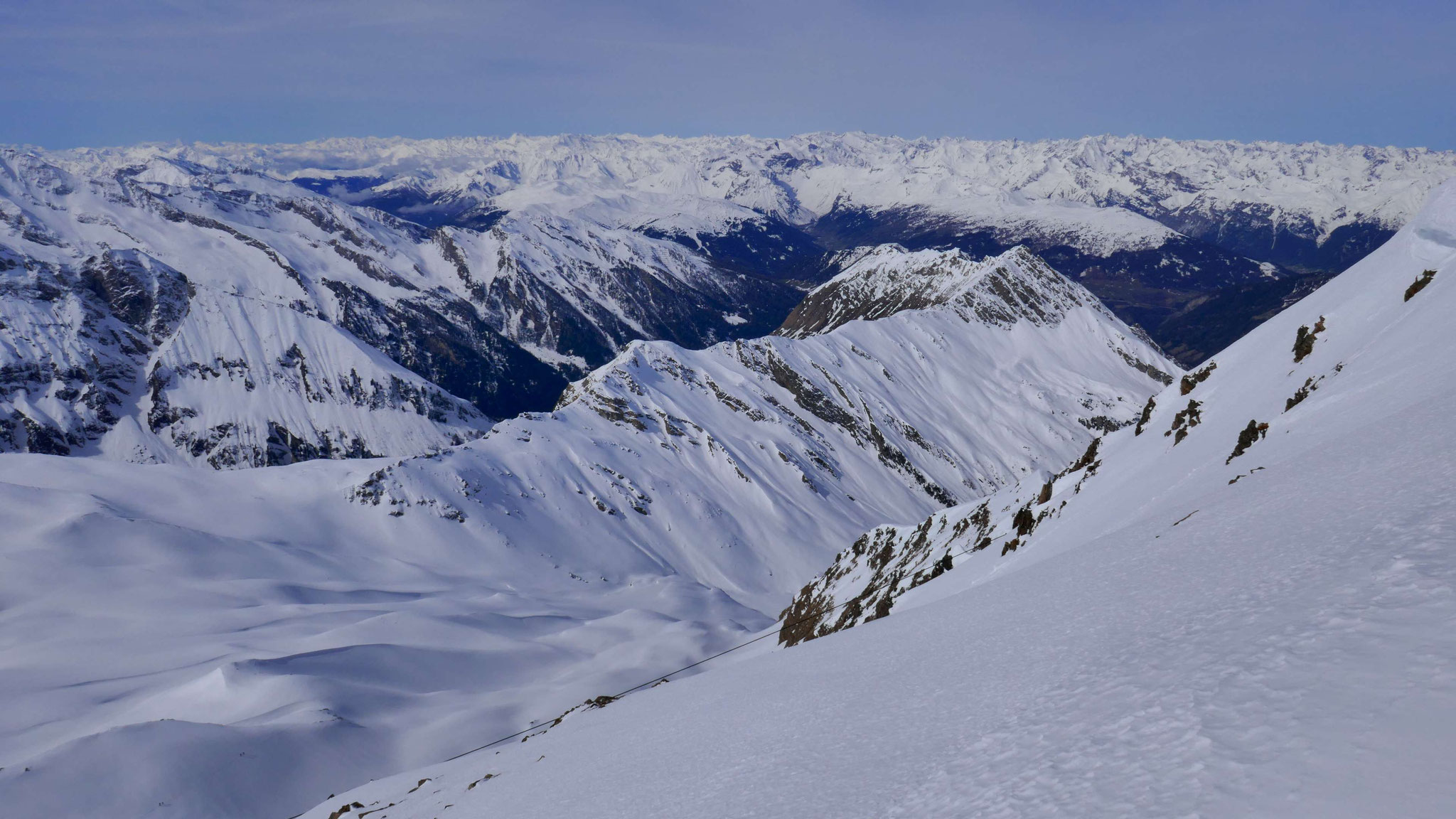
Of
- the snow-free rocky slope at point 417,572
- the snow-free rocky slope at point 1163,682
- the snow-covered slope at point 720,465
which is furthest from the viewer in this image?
the snow-covered slope at point 720,465

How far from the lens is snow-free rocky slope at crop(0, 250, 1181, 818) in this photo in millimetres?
43562

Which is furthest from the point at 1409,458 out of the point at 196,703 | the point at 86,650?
the point at 86,650

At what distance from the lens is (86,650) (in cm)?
6159

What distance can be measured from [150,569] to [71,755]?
5325 cm

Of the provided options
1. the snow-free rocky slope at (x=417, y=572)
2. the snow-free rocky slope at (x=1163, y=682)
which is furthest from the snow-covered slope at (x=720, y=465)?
the snow-free rocky slope at (x=1163, y=682)

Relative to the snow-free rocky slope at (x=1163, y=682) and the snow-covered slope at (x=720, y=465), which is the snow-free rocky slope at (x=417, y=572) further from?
the snow-free rocky slope at (x=1163, y=682)

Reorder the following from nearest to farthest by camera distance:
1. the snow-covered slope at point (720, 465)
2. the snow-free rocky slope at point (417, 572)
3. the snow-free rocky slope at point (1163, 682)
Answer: the snow-free rocky slope at point (1163, 682) < the snow-free rocky slope at point (417, 572) < the snow-covered slope at point (720, 465)

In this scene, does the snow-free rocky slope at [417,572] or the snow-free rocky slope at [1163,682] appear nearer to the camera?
the snow-free rocky slope at [1163,682]

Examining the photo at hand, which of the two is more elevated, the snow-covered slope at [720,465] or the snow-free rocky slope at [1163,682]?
the snow-covered slope at [720,465]

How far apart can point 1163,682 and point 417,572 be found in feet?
341

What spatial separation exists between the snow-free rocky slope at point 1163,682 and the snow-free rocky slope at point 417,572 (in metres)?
23.4

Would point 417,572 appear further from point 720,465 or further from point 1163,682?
point 1163,682

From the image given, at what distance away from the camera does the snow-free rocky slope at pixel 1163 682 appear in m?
5.93

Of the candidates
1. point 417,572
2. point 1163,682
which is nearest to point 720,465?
point 417,572
